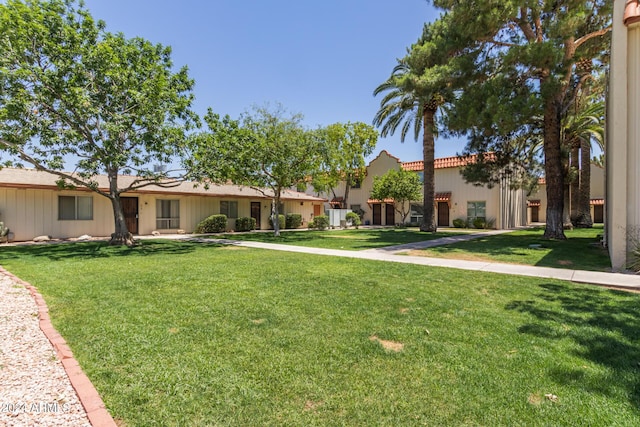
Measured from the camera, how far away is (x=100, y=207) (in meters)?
18.9

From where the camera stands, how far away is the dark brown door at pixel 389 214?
113ft

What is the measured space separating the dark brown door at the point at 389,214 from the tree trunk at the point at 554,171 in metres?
18.7

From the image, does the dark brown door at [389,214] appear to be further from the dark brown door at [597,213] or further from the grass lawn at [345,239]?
the dark brown door at [597,213]

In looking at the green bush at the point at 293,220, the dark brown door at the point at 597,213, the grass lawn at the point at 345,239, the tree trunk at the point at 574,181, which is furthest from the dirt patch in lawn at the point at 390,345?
the dark brown door at the point at 597,213

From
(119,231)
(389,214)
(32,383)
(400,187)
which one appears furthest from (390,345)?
(389,214)

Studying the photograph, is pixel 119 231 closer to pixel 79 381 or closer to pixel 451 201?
pixel 79 381

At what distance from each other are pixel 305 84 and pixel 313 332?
1872 centimetres

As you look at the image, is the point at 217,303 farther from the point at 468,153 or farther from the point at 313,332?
the point at 468,153

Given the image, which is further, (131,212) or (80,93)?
(131,212)

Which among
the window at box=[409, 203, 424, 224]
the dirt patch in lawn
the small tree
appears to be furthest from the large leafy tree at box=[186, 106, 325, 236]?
the window at box=[409, 203, 424, 224]

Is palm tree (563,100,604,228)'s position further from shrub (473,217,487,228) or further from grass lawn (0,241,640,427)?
grass lawn (0,241,640,427)

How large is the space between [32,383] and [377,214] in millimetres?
33927

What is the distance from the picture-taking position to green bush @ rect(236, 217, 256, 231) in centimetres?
2436

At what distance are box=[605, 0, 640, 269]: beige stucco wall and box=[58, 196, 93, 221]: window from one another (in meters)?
22.8
